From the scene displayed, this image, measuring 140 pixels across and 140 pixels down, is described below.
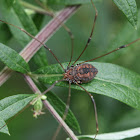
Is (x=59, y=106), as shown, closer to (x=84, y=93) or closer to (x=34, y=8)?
(x=84, y=93)

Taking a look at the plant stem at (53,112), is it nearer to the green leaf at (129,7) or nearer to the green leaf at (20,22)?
the green leaf at (20,22)

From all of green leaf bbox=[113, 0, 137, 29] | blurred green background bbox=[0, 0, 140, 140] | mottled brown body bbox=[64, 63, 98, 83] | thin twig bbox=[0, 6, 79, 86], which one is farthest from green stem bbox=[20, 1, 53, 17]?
green leaf bbox=[113, 0, 137, 29]

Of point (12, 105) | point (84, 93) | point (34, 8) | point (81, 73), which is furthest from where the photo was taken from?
point (84, 93)

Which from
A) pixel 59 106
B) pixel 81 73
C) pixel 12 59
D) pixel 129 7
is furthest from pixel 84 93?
pixel 129 7

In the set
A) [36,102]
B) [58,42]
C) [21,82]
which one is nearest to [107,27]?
[58,42]

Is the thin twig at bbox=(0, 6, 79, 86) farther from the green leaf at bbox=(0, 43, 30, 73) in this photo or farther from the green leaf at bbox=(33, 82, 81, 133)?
the green leaf at bbox=(33, 82, 81, 133)

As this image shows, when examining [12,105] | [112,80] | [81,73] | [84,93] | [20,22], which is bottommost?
[84,93]
